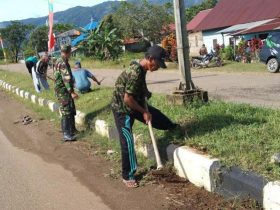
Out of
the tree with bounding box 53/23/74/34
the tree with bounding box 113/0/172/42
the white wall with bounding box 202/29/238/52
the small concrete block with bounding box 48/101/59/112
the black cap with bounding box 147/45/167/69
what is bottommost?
the small concrete block with bounding box 48/101/59/112

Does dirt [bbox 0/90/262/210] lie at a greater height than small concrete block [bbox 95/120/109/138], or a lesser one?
lesser

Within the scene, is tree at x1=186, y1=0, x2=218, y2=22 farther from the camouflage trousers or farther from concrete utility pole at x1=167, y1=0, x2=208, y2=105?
concrete utility pole at x1=167, y1=0, x2=208, y2=105

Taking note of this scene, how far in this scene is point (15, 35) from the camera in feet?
291

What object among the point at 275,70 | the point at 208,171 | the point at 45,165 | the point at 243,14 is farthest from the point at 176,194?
the point at 243,14

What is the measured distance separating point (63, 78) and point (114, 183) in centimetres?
318

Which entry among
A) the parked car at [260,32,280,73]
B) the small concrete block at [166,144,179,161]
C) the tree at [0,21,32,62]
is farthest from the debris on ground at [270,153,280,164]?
the tree at [0,21,32,62]

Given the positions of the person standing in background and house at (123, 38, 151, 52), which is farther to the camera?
house at (123, 38, 151, 52)

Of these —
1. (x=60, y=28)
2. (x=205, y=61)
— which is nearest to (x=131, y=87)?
(x=205, y=61)

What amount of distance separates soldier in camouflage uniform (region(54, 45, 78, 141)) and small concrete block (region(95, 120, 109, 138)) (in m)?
0.47

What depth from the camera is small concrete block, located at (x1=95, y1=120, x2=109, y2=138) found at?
763 cm

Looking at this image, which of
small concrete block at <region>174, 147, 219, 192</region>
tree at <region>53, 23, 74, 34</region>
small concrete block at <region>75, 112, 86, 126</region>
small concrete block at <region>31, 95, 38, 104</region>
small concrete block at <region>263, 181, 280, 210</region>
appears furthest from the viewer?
tree at <region>53, 23, 74, 34</region>

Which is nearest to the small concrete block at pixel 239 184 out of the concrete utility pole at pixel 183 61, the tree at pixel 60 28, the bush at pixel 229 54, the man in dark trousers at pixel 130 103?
the man in dark trousers at pixel 130 103

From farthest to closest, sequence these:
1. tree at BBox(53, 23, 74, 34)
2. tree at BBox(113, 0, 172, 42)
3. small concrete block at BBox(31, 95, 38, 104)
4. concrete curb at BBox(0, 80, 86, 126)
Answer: tree at BBox(53, 23, 74, 34)
tree at BBox(113, 0, 172, 42)
small concrete block at BBox(31, 95, 38, 104)
concrete curb at BBox(0, 80, 86, 126)

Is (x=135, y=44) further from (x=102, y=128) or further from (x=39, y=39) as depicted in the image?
(x=102, y=128)
